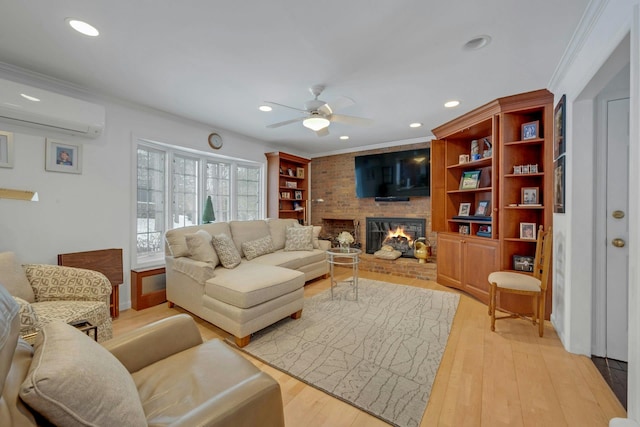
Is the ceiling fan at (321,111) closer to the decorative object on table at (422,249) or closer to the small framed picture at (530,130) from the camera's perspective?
the small framed picture at (530,130)

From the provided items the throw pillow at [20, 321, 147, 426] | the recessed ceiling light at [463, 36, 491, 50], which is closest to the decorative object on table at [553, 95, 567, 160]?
the recessed ceiling light at [463, 36, 491, 50]

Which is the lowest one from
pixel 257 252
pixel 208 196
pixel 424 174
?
pixel 257 252

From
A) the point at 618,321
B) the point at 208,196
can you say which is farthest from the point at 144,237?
the point at 618,321

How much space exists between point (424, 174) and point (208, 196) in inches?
138

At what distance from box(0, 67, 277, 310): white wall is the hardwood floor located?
1.74 m

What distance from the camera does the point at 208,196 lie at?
13.5 ft

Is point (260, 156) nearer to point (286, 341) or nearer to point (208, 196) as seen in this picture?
point (208, 196)

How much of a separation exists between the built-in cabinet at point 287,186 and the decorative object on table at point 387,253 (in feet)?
5.42

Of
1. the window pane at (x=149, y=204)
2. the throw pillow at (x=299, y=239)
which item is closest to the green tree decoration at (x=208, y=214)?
the window pane at (x=149, y=204)

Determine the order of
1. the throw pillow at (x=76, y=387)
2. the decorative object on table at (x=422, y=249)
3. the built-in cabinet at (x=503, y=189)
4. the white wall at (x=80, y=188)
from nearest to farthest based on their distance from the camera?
the throw pillow at (x=76, y=387) < the white wall at (x=80, y=188) < the built-in cabinet at (x=503, y=189) < the decorative object on table at (x=422, y=249)

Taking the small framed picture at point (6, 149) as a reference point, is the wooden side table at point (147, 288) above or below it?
below

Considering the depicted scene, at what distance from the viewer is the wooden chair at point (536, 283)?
2414mm

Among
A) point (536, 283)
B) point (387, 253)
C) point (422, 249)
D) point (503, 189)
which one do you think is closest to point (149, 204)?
point (387, 253)

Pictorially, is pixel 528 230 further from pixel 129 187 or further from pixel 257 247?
pixel 129 187
